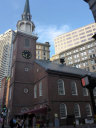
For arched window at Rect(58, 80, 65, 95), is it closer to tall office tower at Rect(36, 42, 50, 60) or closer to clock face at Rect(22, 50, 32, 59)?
clock face at Rect(22, 50, 32, 59)

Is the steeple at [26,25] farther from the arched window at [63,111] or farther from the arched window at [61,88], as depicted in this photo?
the arched window at [63,111]

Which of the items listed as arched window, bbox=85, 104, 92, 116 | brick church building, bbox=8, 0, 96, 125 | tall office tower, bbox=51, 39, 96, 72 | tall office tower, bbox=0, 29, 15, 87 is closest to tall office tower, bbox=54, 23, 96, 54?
tall office tower, bbox=51, 39, 96, 72

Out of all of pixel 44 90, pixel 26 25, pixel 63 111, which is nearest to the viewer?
pixel 63 111

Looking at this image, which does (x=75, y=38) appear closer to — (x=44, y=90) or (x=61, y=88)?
(x=61, y=88)

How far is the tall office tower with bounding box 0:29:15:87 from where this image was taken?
98938 millimetres

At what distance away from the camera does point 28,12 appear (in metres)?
40.4

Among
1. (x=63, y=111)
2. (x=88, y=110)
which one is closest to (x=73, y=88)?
(x=88, y=110)

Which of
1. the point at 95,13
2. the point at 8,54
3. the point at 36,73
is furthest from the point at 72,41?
the point at 95,13

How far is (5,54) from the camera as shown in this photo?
344 ft

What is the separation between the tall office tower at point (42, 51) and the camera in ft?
259

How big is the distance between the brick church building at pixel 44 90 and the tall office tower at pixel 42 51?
1765 inches

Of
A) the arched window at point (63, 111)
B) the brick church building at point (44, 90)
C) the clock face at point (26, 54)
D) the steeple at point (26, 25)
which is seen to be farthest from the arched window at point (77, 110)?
the steeple at point (26, 25)

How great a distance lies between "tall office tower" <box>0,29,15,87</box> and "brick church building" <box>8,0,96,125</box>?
68.9 metres

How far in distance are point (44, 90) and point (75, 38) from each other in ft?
273
